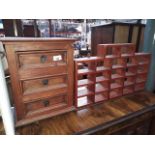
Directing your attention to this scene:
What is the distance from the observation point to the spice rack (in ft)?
5.81

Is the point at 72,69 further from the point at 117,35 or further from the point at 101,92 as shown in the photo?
the point at 117,35

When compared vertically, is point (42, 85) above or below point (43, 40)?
below

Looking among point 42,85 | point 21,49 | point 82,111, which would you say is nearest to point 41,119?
point 42,85

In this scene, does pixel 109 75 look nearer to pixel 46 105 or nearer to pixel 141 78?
pixel 141 78

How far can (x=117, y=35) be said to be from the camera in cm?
314

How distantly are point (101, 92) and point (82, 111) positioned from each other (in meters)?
0.40

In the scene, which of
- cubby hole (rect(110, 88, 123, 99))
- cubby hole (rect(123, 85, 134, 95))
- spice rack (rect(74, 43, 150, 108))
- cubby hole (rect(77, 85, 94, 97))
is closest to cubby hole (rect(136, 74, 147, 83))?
spice rack (rect(74, 43, 150, 108))

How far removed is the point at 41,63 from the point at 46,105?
519mm

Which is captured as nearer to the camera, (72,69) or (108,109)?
(72,69)

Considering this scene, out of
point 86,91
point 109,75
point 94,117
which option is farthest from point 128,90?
point 94,117

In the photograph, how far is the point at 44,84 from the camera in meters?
1.53

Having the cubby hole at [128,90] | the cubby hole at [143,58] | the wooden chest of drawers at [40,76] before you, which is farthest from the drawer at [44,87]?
the cubby hole at [143,58]

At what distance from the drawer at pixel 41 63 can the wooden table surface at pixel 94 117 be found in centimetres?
57
